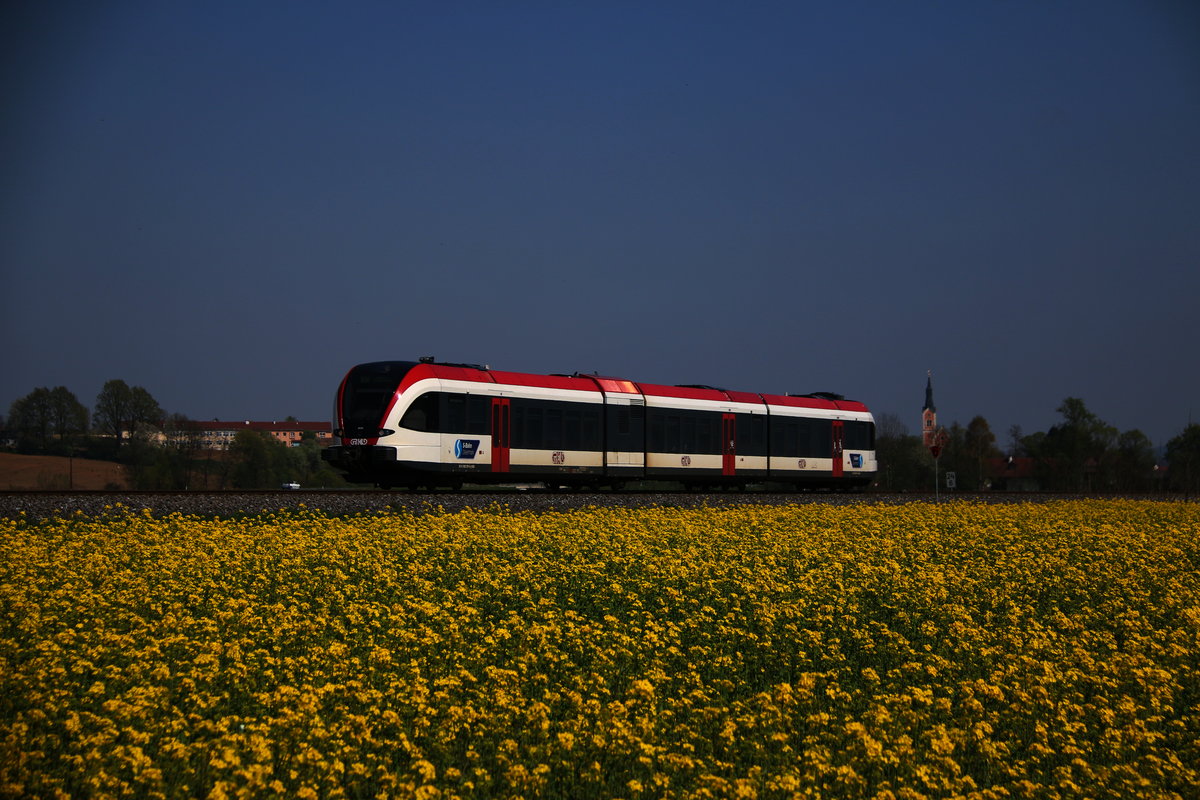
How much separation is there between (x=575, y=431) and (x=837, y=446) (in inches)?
Answer: 491

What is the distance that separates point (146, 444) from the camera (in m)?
62.7

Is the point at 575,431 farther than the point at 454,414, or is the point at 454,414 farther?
the point at 575,431

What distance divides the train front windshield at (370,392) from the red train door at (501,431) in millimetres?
2505

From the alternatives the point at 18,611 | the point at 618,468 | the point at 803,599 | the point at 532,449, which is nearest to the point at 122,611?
the point at 18,611

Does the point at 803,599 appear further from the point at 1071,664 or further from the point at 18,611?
the point at 18,611

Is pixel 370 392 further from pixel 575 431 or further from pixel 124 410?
pixel 124 410

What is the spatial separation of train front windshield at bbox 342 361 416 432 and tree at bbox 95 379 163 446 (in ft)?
164

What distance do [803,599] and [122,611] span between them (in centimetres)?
621

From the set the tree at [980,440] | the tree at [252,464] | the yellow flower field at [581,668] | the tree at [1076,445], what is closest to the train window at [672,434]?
the yellow flower field at [581,668]

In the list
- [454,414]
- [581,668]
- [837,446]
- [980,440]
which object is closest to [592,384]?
[454,414]

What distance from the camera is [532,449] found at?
25.5 m

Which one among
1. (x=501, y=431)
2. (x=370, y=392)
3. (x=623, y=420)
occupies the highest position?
(x=370, y=392)

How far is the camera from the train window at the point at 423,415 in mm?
22500

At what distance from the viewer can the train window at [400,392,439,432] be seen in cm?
2250
